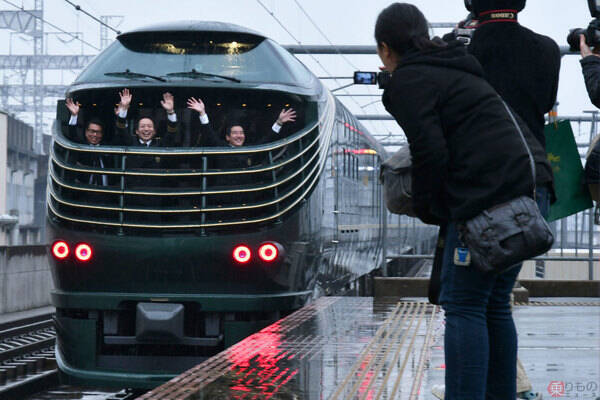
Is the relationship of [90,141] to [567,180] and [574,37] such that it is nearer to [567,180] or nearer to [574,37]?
[567,180]

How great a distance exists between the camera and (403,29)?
376 centimetres

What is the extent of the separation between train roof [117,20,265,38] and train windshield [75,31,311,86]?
0.10 feet

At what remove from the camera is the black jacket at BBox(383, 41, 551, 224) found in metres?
3.56

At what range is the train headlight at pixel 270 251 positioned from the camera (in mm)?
7434

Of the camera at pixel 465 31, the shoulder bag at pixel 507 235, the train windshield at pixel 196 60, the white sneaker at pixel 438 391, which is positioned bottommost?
the white sneaker at pixel 438 391

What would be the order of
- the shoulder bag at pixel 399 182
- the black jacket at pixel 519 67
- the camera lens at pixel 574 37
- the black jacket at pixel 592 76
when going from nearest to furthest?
the shoulder bag at pixel 399 182 < the black jacket at pixel 519 67 < the black jacket at pixel 592 76 < the camera lens at pixel 574 37

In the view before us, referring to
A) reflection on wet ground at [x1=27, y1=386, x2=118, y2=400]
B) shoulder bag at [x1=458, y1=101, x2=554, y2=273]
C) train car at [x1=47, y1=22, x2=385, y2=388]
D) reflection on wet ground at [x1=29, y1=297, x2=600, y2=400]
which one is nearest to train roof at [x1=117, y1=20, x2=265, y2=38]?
train car at [x1=47, y1=22, x2=385, y2=388]

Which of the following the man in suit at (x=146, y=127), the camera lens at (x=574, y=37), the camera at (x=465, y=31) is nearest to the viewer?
the camera lens at (x=574, y=37)

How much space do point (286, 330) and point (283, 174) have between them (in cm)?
120

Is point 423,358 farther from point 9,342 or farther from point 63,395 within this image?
point 9,342

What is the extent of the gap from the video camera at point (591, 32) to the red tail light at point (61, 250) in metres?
4.30

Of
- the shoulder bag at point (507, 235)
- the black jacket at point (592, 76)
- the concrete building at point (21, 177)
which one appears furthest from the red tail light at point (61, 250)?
the concrete building at point (21, 177)

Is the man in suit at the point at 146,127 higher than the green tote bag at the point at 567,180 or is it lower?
higher

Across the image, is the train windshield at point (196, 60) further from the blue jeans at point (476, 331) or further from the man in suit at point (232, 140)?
the blue jeans at point (476, 331)
